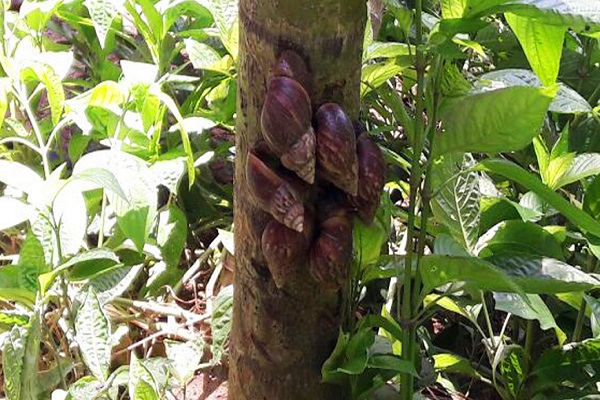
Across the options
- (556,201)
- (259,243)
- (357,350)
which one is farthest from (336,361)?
(556,201)

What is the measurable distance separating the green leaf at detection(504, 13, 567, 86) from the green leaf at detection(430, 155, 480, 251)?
217 mm

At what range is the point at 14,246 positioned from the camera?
4.11 feet

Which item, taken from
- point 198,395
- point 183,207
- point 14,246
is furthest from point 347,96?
point 14,246

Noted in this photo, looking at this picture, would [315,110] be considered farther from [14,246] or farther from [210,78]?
[14,246]

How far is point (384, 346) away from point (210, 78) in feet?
1.93

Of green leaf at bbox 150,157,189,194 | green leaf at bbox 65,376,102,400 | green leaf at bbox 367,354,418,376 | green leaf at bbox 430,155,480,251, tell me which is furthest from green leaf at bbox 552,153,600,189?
green leaf at bbox 65,376,102,400

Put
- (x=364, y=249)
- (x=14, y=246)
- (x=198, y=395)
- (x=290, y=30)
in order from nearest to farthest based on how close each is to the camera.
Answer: (x=290, y=30) → (x=364, y=249) → (x=198, y=395) → (x=14, y=246)

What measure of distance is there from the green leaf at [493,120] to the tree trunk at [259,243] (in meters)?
0.08

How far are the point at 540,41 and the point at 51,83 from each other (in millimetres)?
636

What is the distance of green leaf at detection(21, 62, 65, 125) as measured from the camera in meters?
1.06

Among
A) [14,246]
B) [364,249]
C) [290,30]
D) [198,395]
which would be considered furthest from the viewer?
[14,246]

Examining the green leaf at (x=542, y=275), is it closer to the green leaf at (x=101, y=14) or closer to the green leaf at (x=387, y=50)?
the green leaf at (x=387, y=50)

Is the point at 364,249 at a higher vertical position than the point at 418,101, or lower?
lower

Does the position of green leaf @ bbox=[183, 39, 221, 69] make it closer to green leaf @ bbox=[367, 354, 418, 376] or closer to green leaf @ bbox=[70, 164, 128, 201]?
green leaf @ bbox=[70, 164, 128, 201]
